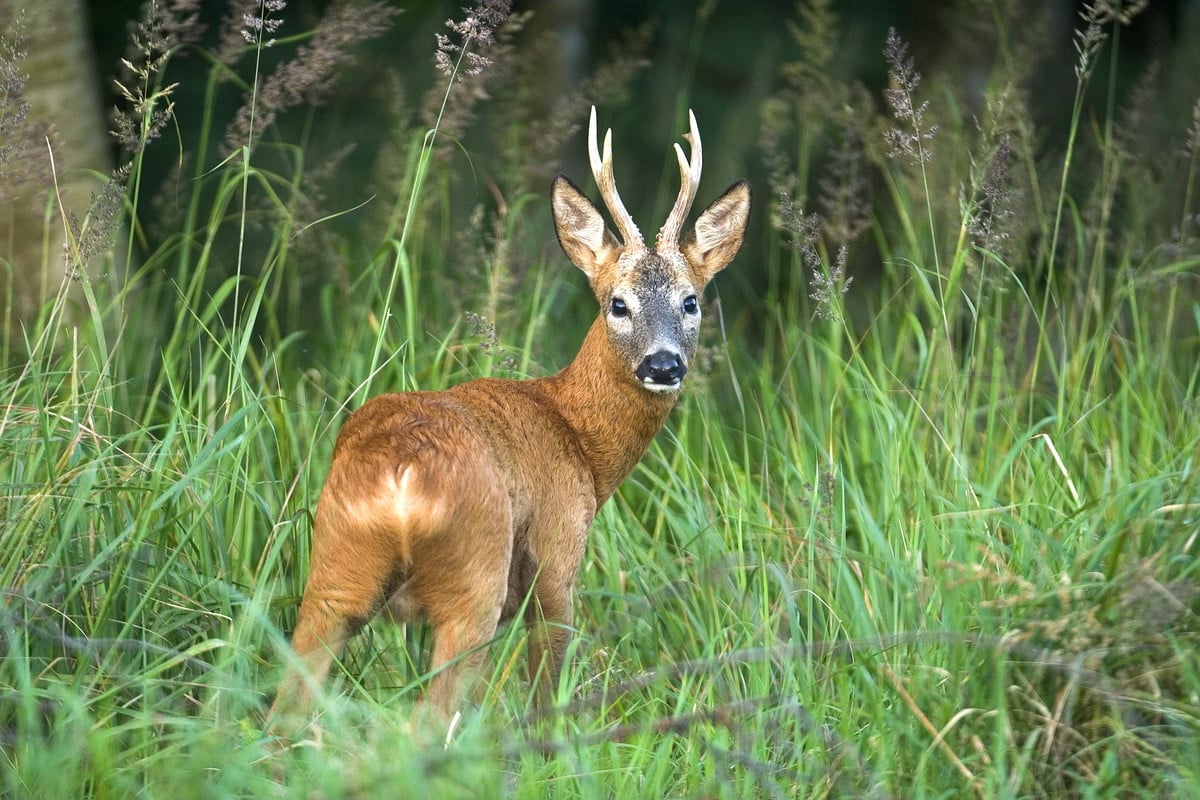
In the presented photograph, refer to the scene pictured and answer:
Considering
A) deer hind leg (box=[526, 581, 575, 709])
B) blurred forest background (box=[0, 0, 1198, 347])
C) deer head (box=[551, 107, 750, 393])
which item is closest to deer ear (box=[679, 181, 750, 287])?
deer head (box=[551, 107, 750, 393])

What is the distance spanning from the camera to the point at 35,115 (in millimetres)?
5883

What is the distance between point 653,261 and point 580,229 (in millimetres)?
279

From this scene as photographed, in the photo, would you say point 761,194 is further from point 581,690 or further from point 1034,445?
point 581,690

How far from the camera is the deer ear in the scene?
15.3 ft

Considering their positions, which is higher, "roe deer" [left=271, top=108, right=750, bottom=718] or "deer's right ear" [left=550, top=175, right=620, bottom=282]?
"deer's right ear" [left=550, top=175, right=620, bottom=282]

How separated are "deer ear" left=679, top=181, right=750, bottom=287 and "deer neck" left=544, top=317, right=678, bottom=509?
444 millimetres

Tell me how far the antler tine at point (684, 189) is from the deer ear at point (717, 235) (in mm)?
92

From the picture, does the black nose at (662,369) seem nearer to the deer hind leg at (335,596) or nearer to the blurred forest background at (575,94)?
the blurred forest background at (575,94)

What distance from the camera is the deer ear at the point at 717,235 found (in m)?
4.66

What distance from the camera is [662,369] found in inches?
164

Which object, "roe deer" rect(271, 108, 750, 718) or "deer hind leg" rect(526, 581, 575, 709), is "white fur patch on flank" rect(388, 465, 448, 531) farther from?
"deer hind leg" rect(526, 581, 575, 709)

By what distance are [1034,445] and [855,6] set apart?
25.0ft

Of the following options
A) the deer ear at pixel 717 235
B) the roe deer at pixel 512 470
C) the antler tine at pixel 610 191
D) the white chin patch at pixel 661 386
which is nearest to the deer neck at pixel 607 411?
the roe deer at pixel 512 470

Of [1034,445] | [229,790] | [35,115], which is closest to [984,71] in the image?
[1034,445]
